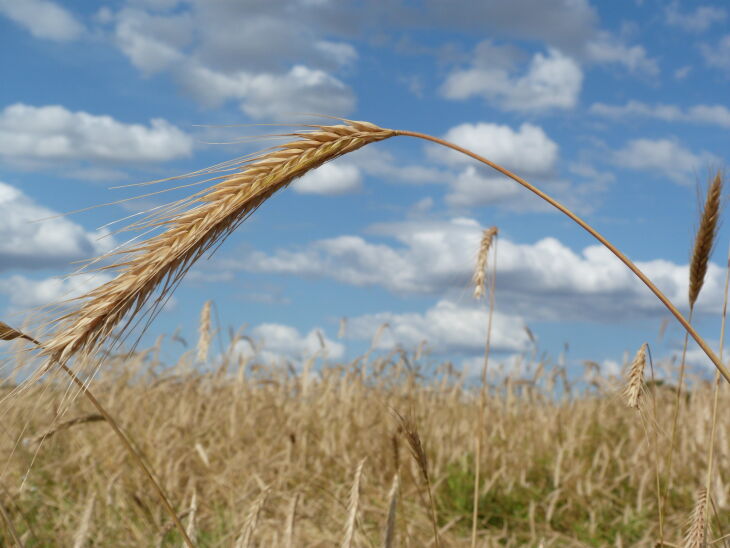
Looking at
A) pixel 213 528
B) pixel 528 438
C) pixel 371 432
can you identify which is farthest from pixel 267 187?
pixel 528 438

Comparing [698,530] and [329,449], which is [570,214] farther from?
[329,449]

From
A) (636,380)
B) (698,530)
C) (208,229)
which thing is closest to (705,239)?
(636,380)

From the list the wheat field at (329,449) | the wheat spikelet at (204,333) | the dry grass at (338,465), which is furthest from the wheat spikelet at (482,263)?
the wheat spikelet at (204,333)

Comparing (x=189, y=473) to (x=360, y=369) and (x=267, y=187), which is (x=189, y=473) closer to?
(x=360, y=369)

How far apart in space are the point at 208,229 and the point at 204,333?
4.71 metres

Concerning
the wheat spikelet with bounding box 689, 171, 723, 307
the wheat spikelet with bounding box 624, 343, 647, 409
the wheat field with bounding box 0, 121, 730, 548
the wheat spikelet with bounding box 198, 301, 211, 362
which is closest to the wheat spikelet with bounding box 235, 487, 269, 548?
the wheat field with bounding box 0, 121, 730, 548

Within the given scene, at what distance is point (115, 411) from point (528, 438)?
322cm

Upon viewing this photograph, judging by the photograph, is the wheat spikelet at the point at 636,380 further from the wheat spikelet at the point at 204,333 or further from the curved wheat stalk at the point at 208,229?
the wheat spikelet at the point at 204,333

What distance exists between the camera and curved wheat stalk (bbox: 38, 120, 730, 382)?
1.49 meters

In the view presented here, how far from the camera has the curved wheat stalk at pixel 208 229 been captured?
1485mm

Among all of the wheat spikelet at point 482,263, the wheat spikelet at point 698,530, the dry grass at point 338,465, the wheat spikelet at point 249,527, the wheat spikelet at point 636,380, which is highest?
the wheat spikelet at point 482,263

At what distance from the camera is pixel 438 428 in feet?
19.3

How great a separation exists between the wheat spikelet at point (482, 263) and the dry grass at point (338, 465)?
1.17m

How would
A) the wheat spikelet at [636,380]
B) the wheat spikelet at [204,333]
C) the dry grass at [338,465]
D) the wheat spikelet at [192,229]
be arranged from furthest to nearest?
1. the wheat spikelet at [204,333]
2. the dry grass at [338,465]
3. the wheat spikelet at [636,380]
4. the wheat spikelet at [192,229]
